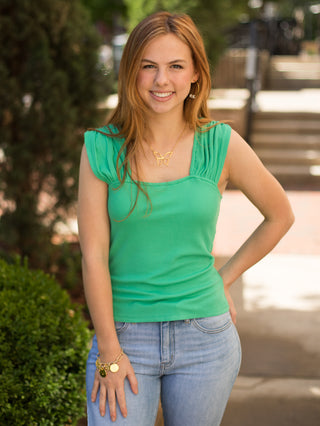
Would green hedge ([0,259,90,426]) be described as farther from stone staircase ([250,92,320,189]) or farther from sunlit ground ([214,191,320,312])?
stone staircase ([250,92,320,189])

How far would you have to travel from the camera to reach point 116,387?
5.55 feet

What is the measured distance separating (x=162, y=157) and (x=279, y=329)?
293cm

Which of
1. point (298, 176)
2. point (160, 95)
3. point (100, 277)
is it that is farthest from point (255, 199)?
point (298, 176)

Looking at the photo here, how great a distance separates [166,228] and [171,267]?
13 centimetres

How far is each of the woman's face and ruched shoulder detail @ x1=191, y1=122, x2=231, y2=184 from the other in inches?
5.9

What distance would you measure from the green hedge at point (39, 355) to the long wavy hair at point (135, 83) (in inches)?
44.5

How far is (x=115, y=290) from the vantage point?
1796 mm

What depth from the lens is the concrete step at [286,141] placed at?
10.4m

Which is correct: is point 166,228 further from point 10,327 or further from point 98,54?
point 98,54

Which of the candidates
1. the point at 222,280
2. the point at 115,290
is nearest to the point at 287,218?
the point at 222,280

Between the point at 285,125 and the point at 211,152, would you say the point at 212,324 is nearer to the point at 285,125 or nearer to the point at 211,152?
the point at 211,152

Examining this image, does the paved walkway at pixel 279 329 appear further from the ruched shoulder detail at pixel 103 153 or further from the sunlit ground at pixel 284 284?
the ruched shoulder detail at pixel 103 153

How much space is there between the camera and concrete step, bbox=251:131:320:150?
10.4 m

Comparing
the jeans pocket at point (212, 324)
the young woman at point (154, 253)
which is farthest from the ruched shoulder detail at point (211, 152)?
the jeans pocket at point (212, 324)
